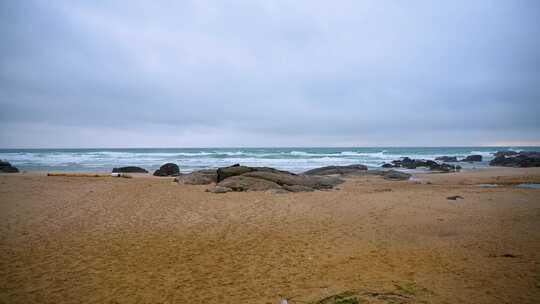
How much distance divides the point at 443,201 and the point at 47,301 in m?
12.6

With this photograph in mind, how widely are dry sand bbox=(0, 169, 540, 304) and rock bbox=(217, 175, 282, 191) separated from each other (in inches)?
129

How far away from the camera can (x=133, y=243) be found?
7.03m

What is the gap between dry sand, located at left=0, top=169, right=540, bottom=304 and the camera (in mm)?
4523

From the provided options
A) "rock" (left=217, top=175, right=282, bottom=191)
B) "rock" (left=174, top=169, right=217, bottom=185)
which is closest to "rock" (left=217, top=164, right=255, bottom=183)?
"rock" (left=174, top=169, right=217, bottom=185)

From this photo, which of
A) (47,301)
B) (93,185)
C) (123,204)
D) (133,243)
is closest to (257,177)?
(123,204)

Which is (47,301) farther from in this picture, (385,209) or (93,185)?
(93,185)

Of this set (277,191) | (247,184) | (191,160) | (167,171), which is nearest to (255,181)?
(247,184)

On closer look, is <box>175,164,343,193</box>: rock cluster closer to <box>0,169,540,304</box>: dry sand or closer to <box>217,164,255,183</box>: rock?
<box>217,164,255,183</box>: rock

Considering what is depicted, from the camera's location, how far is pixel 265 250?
21.6 feet

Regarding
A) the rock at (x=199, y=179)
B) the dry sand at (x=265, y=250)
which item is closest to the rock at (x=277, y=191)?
the dry sand at (x=265, y=250)

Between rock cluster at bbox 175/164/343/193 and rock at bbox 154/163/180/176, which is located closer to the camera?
rock cluster at bbox 175/164/343/193

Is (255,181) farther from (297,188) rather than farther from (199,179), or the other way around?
(199,179)

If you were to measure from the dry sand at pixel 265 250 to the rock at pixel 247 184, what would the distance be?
3283mm

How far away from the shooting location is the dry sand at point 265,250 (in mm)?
4523
